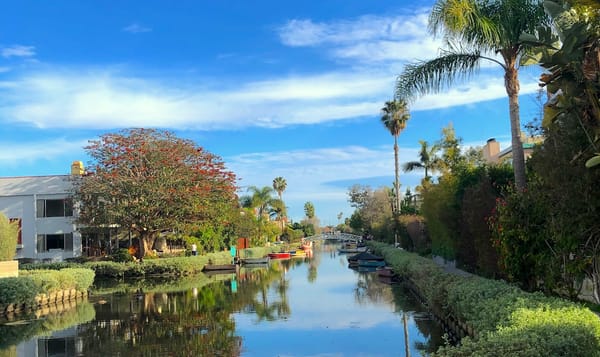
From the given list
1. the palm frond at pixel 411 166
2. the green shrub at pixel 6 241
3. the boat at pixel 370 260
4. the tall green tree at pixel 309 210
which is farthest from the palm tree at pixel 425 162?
the tall green tree at pixel 309 210

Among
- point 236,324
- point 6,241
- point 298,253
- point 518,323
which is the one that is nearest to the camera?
point 518,323

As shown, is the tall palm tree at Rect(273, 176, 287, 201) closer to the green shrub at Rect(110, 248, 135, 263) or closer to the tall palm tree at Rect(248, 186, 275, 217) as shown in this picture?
the tall palm tree at Rect(248, 186, 275, 217)

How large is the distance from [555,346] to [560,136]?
3963mm

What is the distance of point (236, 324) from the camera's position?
20.4 m

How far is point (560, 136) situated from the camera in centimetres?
959

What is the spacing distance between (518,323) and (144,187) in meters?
35.9

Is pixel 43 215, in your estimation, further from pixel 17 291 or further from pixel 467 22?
pixel 467 22

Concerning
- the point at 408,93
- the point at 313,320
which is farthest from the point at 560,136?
the point at 313,320

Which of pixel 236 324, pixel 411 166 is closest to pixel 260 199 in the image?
pixel 411 166

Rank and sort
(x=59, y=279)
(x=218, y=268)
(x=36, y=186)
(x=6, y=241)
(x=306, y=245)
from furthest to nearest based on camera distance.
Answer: (x=306, y=245)
(x=36, y=186)
(x=218, y=268)
(x=6, y=241)
(x=59, y=279)

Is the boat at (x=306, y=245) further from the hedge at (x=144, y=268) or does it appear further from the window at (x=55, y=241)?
the window at (x=55, y=241)

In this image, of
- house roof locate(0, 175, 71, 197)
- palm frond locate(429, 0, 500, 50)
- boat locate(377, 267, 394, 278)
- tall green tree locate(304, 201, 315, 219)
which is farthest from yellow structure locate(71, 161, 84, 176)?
tall green tree locate(304, 201, 315, 219)

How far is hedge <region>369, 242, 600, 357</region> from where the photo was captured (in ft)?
23.7

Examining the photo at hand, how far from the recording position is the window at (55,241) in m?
48.4
